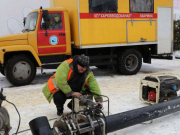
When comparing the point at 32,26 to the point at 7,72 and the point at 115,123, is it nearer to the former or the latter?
the point at 7,72

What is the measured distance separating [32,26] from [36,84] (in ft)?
6.04

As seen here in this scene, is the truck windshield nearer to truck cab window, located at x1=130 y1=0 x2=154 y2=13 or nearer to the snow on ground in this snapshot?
the snow on ground

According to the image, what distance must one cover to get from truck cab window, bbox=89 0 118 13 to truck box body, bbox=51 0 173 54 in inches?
1.3

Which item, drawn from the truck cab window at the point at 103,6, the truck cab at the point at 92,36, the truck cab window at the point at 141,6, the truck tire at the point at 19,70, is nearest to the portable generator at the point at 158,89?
the truck cab at the point at 92,36

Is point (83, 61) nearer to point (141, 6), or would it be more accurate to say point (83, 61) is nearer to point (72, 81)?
point (72, 81)

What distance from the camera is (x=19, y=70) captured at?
22.1ft

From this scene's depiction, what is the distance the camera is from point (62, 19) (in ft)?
23.3

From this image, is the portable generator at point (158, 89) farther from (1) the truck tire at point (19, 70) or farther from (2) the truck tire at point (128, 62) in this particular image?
(1) the truck tire at point (19, 70)

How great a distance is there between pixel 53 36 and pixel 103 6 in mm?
1941

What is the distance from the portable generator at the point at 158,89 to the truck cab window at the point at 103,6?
3.58m

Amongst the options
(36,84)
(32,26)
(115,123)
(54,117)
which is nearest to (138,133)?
(115,123)

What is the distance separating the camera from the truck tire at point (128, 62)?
8.02m

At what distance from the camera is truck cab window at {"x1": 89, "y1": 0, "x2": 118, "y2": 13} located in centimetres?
720

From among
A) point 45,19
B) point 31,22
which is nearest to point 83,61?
point 45,19
